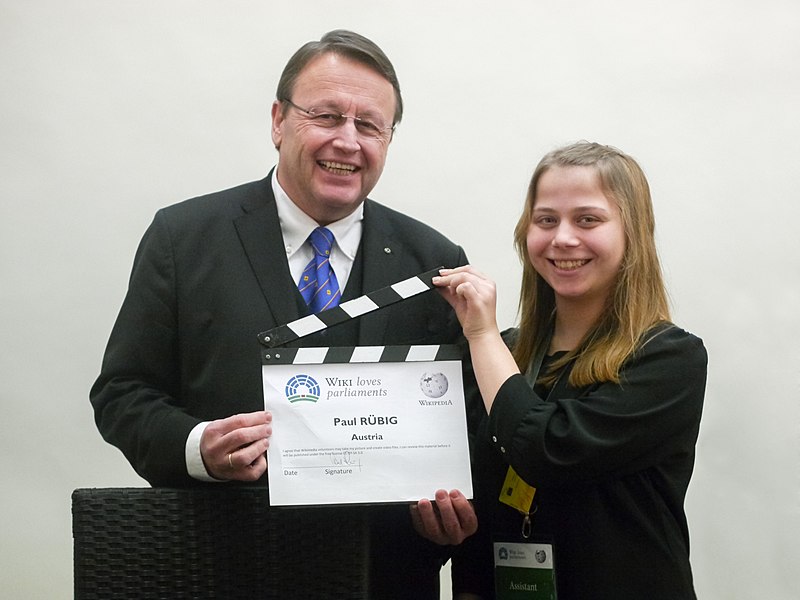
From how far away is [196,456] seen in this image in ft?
7.38

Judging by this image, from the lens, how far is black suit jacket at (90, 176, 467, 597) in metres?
2.39

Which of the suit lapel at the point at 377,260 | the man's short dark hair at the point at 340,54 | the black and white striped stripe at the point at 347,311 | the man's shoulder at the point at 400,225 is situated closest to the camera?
the black and white striped stripe at the point at 347,311

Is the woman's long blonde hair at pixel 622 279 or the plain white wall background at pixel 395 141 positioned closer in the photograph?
the woman's long blonde hair at pixel 622 279

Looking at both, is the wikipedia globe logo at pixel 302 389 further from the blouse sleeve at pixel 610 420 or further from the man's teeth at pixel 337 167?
the man's teeth at pixel 337 167

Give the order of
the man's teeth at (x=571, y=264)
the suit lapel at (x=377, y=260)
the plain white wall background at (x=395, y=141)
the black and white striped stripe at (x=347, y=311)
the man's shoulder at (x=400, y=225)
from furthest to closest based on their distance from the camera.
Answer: the plain white wall background at (x=395, y=141)
the man's shoulder at (x=400, y=225)
the suit lapel at (x=377, y=260)
the man's teeth at (x=571, y=264)
the black and white striped stripe at (x=347, y=311)

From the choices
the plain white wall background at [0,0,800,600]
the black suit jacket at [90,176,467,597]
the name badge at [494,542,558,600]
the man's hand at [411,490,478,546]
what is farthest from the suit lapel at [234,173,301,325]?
the plain white wall background at [0,0,800,600]

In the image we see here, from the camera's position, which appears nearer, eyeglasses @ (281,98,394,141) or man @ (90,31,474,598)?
man @ (90,31,474,598)

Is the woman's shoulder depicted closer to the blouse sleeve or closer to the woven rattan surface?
the blouse sleeve

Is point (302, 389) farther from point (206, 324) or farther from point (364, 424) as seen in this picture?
point (206, 324)

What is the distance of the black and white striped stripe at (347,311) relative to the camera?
2.23 m

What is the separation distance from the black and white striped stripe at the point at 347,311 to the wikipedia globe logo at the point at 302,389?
0.28 feet

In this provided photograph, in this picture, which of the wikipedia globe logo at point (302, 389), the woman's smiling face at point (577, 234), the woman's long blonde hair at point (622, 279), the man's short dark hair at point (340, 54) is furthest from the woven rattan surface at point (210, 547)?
the man's short dark hair at point (340, 54)

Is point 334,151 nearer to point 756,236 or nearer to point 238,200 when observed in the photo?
point 238,200
